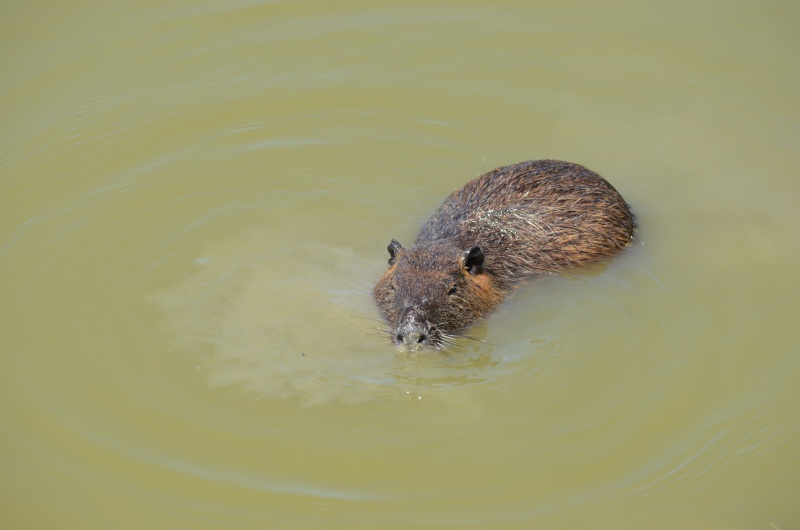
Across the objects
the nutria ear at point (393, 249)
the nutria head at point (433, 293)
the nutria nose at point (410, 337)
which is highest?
the nutria ear at point (393, 249)

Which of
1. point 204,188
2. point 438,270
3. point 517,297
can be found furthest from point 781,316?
point 204,188

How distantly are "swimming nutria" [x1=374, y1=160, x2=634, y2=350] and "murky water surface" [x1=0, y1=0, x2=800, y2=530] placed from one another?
7.3 inches

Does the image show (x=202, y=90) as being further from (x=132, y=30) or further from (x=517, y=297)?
(x=517, y=297)

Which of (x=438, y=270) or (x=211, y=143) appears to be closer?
(x=438, y=270)

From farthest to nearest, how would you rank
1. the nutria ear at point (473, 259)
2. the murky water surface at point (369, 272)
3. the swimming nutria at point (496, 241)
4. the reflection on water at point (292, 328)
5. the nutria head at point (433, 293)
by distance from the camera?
the nutria ear at point (473, 259), the swimming nutria at point (496, 241), the nutria head at point (433, 293), the reflection on water at point (292, 328), the murky water surface at point (369, 272)

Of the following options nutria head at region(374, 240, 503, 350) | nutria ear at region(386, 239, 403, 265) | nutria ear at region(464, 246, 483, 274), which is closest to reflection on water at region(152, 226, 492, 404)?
nutria head at region(374, 240, 503, 350)

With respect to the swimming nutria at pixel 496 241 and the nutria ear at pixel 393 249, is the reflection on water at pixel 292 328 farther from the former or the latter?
the nutria ear at pixel 393 249

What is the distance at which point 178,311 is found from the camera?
6957 mm

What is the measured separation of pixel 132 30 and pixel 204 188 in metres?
3.03

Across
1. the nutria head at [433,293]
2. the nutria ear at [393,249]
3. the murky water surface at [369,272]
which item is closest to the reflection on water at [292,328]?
the murky water surface at [369,272]

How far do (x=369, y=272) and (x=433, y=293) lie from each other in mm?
843

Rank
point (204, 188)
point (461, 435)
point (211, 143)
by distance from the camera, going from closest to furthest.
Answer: point (461, 435), point (204, 188), point (211, 143)

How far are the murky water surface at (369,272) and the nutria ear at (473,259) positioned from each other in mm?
387

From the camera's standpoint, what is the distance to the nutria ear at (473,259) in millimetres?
6949
